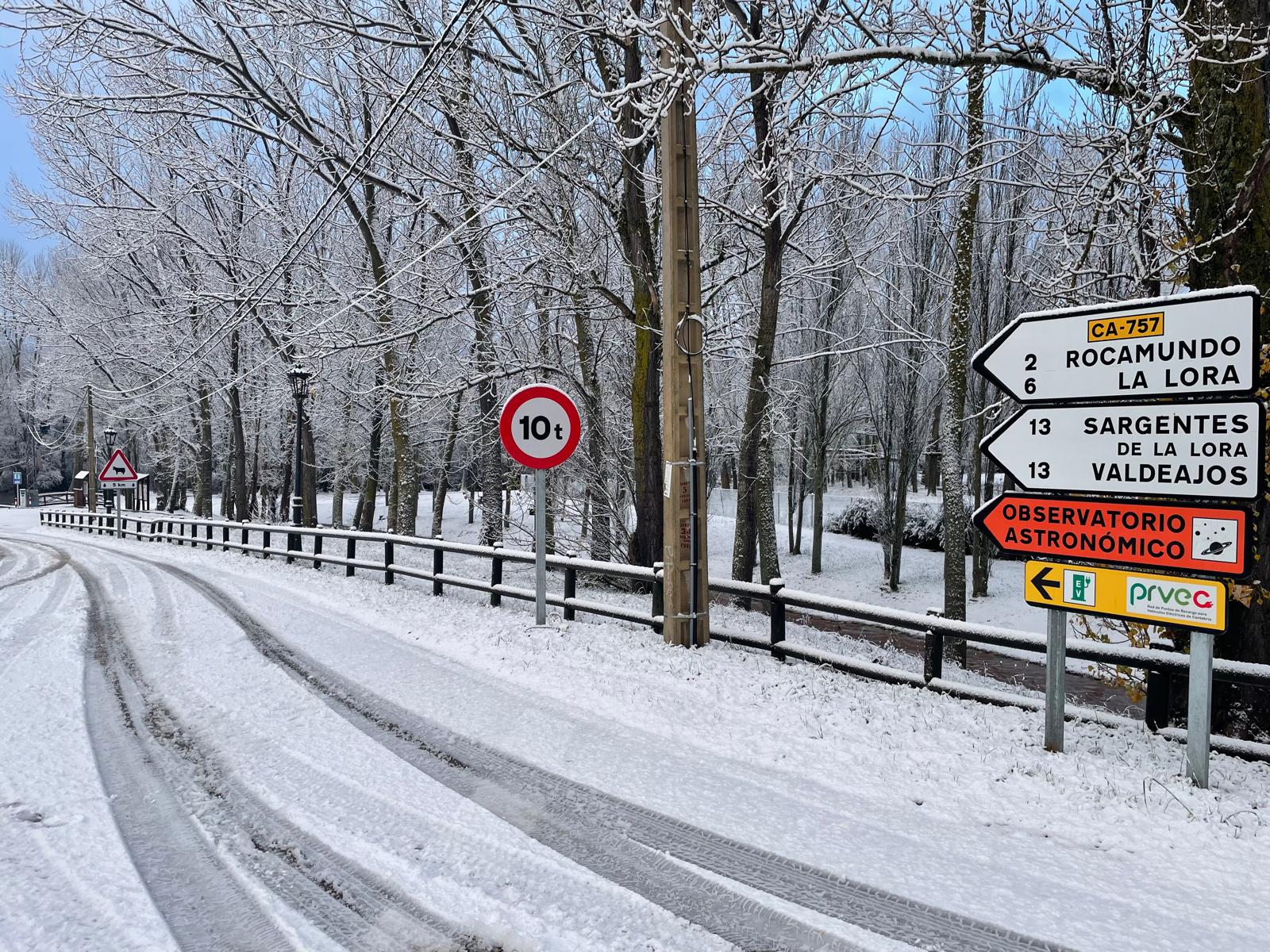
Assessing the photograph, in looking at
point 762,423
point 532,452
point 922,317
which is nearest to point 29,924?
point 532,452

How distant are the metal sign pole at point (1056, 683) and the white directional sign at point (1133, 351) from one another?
5.01 feet

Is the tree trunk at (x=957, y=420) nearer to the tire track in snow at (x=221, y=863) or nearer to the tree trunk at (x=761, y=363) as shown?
the tree trunk at (x=761, y=363)

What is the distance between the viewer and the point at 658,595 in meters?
8.86

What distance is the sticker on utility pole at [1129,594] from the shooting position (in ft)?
14.6

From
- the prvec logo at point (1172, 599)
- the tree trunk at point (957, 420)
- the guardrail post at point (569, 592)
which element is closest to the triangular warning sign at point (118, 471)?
the guardrail post at point (569, 592)

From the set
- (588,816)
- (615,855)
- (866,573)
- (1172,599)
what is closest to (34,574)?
(588,816)

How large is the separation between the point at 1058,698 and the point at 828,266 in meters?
11.6

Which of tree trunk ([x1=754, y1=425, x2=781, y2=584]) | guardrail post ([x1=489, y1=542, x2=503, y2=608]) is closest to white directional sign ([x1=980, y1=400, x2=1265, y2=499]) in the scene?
guardrail post ([x1=489, y1=542, x2=503, y2=608])

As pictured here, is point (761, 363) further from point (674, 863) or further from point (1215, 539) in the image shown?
point (674, 863)

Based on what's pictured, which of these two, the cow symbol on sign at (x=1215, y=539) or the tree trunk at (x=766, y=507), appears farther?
the tree trunk at (x=766, y=507)

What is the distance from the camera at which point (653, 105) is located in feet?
22.4

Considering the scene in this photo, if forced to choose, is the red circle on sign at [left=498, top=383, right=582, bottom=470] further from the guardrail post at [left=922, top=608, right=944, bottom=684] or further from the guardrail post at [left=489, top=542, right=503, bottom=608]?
the guardrail post at [left=922, top=608, right=944, bottom=684]

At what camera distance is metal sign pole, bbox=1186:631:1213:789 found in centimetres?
454

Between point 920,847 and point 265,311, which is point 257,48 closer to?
point 265,311
